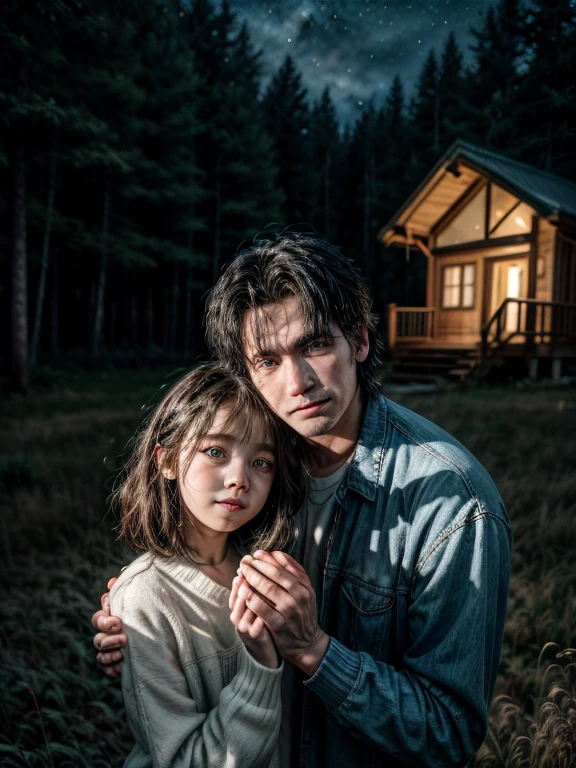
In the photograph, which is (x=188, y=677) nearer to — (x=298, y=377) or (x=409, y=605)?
(x=409, y=605)

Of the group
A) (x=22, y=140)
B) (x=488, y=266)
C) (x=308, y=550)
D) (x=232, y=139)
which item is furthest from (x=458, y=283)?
(x=22, y=140)

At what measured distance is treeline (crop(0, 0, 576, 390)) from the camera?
4.81 metres

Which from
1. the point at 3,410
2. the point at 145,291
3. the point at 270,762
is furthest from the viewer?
the point at 145,291

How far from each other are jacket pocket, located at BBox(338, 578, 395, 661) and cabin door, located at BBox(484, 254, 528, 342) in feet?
13.0

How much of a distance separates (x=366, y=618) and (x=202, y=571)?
1.71 ft

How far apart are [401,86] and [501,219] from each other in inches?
74.5

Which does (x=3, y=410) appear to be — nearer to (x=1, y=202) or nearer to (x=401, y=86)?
(x=1, y=202)

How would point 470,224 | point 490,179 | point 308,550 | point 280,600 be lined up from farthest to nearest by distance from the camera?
point 470,224 < point 490,179 < point 308,550 < point 280,600

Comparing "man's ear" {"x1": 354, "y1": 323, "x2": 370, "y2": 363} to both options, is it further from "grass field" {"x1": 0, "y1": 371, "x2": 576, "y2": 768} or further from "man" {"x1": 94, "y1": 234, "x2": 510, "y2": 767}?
"grass field" {"x1": 0, "y1": 371, "x2": 576, "y2": 768}

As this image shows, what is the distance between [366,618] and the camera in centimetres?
155

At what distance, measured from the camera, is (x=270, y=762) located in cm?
155

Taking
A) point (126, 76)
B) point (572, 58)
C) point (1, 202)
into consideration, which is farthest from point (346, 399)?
point (126, 76)

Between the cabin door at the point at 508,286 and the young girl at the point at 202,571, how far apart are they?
4.02m

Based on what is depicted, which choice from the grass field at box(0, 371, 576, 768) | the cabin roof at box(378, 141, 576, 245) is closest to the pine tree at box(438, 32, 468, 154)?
the cabin roof at box(378, 141, 576, 245)
